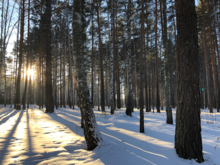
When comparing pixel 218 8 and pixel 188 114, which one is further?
pixel 218 8

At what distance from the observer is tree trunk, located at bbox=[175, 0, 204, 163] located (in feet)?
10.9

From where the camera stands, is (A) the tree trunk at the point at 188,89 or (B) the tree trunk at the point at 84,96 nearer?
(A) the tree trunk at the point at 188,89

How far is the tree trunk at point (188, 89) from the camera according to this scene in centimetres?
333

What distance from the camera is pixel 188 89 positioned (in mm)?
3383

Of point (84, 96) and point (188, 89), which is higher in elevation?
point (188, 89)

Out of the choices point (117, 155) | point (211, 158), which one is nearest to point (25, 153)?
point (117, 155)

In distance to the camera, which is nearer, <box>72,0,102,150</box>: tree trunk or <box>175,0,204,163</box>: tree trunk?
<box>175,0,204,163</box>: tree trunk

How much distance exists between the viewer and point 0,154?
11.0 ft

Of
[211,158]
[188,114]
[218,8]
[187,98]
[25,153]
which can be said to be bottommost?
[211,158]

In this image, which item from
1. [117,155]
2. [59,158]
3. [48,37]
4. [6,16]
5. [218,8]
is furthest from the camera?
[6,16]

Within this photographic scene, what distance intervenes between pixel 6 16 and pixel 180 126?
21496 mm

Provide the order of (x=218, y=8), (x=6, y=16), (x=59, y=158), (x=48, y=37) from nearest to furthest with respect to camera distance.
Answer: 1. (x=59, y=158)
2. (x=48, y=37)
3. (x=218, y=8)
4. (x=6, y=16)

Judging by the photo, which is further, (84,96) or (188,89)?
(84,96)

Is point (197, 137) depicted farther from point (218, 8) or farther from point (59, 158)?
point (218, 8)
